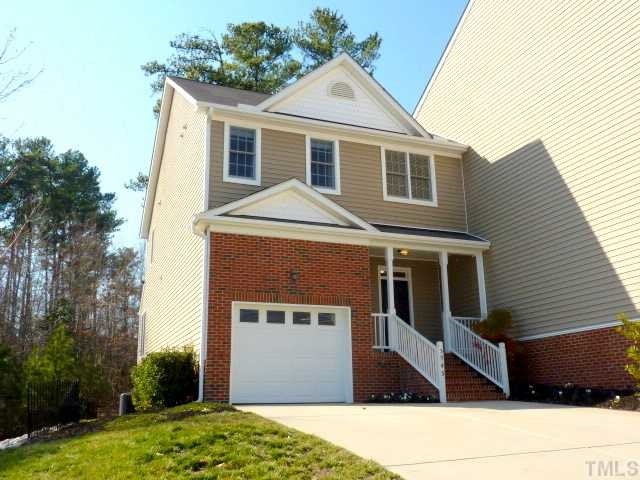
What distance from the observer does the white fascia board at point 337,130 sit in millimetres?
14164

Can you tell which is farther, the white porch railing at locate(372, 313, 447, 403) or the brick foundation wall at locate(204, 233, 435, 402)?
the white porch railing at locate(372, 313, 447, 403)

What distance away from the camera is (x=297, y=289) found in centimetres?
1259

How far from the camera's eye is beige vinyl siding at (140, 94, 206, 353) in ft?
45.4

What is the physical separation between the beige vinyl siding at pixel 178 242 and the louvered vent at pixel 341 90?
372 cm

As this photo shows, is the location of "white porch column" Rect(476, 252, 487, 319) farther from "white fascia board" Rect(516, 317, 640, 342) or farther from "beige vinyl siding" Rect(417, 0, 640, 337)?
"white fascia board" Rect(516, 317, 640, 342)

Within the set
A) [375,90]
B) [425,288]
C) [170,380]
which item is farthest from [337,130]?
[170,380]

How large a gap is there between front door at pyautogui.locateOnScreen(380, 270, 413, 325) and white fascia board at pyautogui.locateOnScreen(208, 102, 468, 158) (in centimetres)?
355

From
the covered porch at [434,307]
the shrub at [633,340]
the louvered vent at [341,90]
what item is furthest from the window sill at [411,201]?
the shrub at [633,340]

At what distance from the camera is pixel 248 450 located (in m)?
6.42

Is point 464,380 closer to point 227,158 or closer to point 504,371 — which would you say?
point 504,371

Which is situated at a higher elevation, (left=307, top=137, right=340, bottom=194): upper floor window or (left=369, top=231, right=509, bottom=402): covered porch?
(left=307, top=137, right=340, bottom=194): upper floor window

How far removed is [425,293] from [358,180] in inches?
149

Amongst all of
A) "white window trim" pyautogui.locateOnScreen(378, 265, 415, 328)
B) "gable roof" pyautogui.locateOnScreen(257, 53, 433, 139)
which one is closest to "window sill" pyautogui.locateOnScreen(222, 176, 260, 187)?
"gable roof" pyautogui.locateOnScreen(257, 53, 433, 139)

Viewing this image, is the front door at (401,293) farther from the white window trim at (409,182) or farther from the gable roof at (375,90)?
the gable roof at (375,90)
